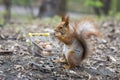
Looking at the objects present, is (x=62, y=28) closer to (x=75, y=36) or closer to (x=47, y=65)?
(x=75, y=36)

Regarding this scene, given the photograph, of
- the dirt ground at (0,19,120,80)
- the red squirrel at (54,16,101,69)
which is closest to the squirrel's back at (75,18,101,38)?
the red squirrel at (54,16,101,69)

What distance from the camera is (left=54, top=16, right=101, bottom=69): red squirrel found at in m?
3.74

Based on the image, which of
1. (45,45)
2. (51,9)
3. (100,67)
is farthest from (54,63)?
(51,9)

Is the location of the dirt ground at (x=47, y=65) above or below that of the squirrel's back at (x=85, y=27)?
below

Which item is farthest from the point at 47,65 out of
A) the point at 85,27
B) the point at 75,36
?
the point at 85,27

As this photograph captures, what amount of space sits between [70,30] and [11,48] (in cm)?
124

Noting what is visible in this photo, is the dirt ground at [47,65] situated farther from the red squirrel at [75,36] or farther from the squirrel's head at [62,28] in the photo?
the squirrel's head at [62,28]

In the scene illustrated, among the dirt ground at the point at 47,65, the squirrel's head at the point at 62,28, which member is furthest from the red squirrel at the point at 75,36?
the dirt ground at the point at 47,65

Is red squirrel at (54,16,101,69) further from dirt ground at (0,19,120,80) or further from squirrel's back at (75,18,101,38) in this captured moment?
dirt ground at (0,19,120,80)

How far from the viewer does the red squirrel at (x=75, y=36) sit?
12.3 ft

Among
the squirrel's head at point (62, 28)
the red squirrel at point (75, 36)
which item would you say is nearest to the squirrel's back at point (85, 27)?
the red squirrel at point (75, 36)

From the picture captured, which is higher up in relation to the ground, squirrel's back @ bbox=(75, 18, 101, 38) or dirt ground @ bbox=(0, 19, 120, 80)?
squirrel's back @ bbox=(75, 18, 101, 38)

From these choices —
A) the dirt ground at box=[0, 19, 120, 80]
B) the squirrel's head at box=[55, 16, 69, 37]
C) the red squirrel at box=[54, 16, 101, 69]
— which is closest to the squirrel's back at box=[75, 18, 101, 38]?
the red squirrel at box=[54, 16, 101, 69]

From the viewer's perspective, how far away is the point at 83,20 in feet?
12.5
